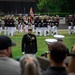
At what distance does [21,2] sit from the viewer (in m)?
92.9

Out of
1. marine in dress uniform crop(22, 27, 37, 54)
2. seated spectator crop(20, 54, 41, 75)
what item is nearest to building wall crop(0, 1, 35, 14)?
marine in dress uniform crop(22, 27, 37, 54)

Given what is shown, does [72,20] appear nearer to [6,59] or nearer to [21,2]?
[6,59]

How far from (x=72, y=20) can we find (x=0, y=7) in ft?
168

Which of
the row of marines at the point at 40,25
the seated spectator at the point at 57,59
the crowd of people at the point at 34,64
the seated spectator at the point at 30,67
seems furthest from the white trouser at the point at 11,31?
the seated spectator at the point at 30,67

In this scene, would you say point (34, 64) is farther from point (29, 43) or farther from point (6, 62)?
point (29, 43)

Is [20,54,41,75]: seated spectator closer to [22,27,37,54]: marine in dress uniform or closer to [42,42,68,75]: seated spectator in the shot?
[42,42,68,75]: seated spectator

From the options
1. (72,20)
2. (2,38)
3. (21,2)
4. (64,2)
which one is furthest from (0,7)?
(2,38)

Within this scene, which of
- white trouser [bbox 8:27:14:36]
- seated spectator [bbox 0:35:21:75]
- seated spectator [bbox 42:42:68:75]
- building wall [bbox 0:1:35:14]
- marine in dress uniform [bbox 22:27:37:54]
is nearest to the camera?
seated spectator [bbox 42:42:68:75]

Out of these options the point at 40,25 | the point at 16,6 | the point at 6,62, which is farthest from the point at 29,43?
the point at 16,6

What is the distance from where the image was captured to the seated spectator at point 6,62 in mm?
6488

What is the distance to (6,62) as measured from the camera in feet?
21.6

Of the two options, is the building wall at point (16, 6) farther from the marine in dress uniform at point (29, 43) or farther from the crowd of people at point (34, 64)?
the crowd of people at point (34, 64)

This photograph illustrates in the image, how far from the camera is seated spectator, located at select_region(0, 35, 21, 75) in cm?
649

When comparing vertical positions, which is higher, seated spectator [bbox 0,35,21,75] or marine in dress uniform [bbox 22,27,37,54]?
seated spectator [bbox 0,35,21,75]
